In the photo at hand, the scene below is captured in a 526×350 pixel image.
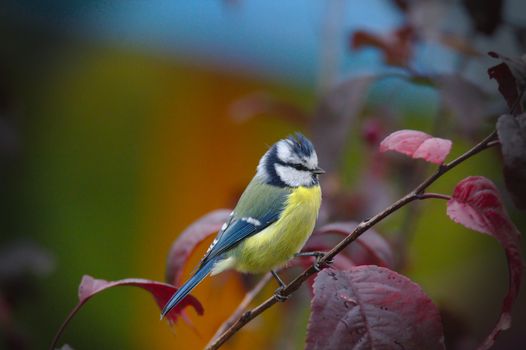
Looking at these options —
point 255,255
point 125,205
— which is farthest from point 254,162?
point 255,255

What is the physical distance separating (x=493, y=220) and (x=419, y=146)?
0.25 feet

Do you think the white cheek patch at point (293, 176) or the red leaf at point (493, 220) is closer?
the red leaf at point (493, 220)

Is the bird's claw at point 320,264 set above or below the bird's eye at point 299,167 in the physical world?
below

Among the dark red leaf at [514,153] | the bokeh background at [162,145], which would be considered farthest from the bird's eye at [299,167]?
the dark red leaf at [514,153]

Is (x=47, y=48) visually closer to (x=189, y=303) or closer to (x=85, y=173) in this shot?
(x=85, y=173)

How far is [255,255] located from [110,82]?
3.48 ft

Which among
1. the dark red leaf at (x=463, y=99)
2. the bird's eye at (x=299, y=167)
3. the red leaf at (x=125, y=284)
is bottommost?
the dark red leaf at (x=463, y=99)

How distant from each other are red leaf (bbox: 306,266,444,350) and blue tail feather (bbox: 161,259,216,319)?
0.43 feet

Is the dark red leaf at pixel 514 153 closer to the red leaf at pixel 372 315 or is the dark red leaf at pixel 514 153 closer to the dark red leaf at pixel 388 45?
the red leaf at pixel 372 315

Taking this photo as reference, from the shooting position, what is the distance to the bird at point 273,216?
2.47ft

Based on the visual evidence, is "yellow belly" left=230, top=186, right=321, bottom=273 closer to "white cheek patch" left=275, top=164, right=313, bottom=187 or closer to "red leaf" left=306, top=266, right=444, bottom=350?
"white cheek patch" left=275, top=164, right=313, bottom=187

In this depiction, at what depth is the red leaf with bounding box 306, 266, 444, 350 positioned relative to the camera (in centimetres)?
46

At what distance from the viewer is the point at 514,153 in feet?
1.46

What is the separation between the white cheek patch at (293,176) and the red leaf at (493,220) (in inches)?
13.4
